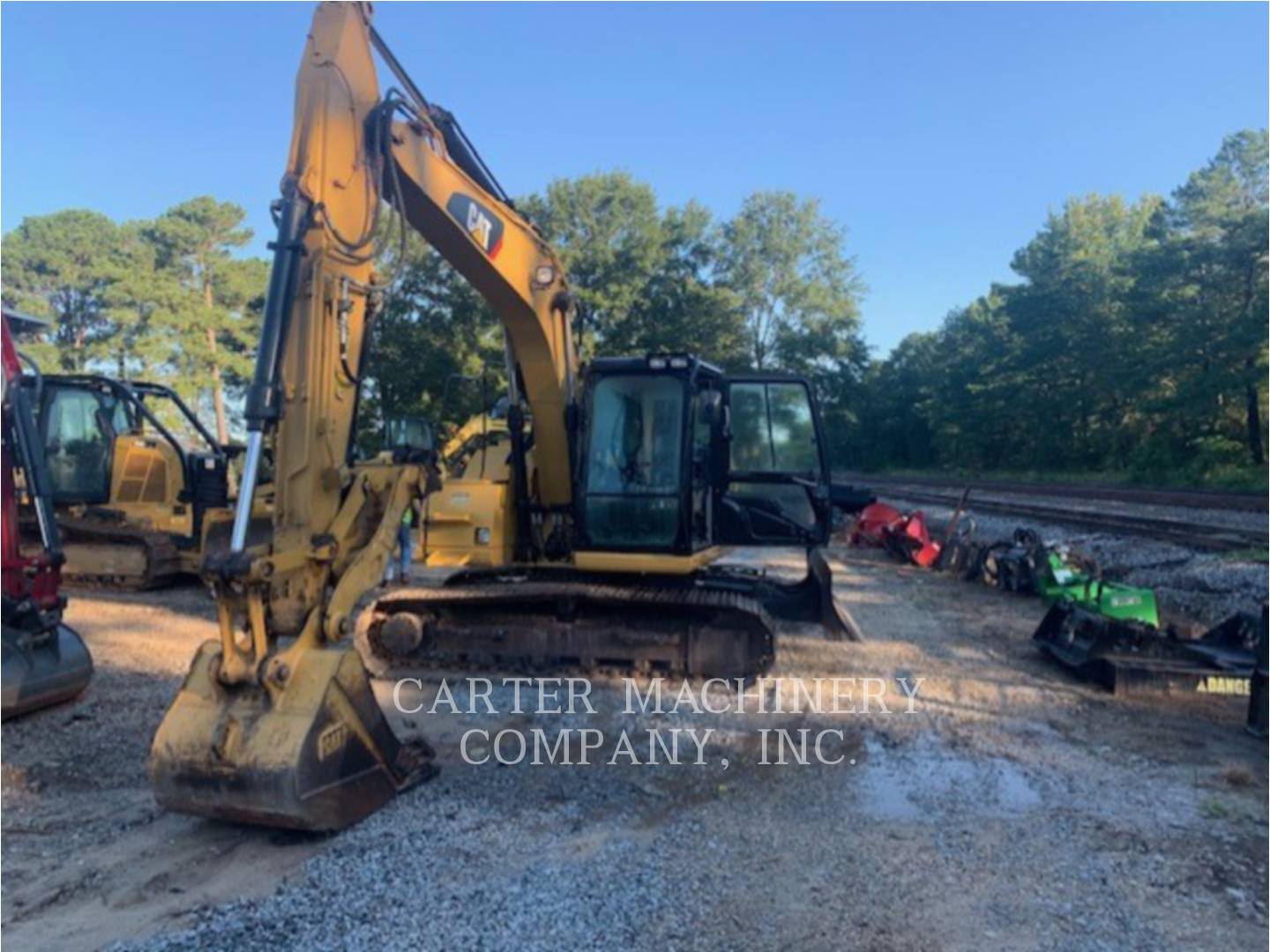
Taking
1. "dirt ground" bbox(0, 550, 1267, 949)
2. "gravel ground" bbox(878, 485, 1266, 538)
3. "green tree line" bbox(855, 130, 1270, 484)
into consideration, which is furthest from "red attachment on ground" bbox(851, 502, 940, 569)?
"green tree line" bbox(855, 130, 1270, 484)

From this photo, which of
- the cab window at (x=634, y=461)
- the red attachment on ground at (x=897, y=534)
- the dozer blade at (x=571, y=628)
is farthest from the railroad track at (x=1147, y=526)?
the cab window at (x=634, y=461)

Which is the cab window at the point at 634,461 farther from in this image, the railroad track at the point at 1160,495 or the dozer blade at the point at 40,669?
the railroad track at the point at 1160,495

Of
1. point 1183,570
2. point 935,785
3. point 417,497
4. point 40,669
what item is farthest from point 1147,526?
point 40,669

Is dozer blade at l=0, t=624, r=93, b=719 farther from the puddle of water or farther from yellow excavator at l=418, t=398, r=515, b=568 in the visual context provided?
the puddle of water

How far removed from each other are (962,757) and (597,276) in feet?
90.5

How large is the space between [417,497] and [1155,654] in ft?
18.5

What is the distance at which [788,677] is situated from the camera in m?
7.40

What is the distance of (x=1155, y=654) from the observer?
684 cm

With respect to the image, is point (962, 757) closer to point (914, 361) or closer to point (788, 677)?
point (788, 677)

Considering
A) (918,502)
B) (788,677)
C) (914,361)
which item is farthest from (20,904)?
(914,361)

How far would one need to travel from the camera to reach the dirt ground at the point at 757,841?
11.1ft

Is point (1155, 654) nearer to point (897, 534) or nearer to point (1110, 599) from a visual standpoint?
point (1110, 599)

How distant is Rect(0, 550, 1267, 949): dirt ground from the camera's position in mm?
3393

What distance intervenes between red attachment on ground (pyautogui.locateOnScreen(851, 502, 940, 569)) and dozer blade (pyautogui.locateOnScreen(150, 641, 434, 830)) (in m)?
9.72
